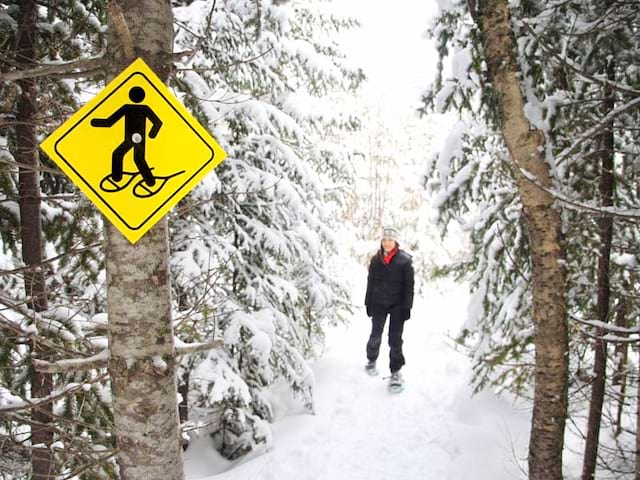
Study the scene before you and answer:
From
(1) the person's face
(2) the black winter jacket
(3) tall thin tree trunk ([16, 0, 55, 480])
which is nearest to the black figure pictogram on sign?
(3) tall thin tree trunk ([16, 0, 55, 480])

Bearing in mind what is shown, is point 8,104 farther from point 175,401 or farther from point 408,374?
point 408,374

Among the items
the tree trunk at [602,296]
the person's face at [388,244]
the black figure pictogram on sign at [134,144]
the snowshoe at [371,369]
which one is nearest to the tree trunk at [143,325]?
the black figure pictogram on sign at [134,144]

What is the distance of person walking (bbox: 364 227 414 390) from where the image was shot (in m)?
6.43

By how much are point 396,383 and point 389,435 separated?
1060 millimetres

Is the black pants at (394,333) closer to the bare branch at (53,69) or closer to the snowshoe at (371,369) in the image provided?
the snowshoe at (371,369)

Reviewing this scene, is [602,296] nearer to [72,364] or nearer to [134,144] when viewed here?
[134,144]

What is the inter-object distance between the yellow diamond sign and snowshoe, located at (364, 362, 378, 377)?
577 cm

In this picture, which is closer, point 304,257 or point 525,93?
point 525,93

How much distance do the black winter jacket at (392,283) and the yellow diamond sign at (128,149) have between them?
4.92 m

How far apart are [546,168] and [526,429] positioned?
363 cm

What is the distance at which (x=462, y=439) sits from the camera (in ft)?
17.2

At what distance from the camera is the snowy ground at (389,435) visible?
4.89 metres

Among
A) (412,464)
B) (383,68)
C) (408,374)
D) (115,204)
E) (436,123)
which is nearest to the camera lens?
(115,204)

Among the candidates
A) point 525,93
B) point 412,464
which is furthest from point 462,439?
point 525,93
